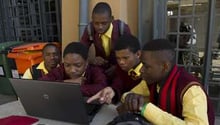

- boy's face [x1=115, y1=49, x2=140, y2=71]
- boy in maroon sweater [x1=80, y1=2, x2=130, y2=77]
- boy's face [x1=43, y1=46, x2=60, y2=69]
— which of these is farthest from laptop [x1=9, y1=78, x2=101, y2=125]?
boy's face [x1=43, y1=46, x2=60, y2=69]

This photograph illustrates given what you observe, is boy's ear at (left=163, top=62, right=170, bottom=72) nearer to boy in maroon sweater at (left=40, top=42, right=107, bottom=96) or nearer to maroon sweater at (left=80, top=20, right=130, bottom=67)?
boy in maroon sweater at (left=40, top=42, right=107, bottom=96)

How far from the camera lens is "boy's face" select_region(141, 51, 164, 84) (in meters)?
1.30

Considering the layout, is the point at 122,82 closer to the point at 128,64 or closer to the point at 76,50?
the point at 128,64

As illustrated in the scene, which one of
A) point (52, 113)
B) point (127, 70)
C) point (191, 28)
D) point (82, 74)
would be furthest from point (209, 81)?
point (52, 113)

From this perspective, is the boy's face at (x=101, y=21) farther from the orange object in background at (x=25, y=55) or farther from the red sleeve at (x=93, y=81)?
the orange object in background at (x=25, y=55)

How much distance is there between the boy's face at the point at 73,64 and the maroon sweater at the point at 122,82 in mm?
233

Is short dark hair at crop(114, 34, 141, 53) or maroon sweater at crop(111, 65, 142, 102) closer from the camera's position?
maroon sweater at crop(111, 65, 142, 102)

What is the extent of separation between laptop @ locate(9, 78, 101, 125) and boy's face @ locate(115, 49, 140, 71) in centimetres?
40

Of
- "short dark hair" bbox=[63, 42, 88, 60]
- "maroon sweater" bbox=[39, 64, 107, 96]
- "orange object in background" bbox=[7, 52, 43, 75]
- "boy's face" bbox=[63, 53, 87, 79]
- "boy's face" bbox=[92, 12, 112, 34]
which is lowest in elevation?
"orange object in background" bbox=[7, 52, 43, 75]

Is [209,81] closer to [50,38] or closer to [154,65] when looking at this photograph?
[154,65]

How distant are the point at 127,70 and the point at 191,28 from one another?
1601 mm

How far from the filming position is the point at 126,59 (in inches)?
67.2

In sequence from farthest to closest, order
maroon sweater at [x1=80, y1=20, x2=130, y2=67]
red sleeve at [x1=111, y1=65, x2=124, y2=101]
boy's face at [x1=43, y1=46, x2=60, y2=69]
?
1. boy's face at [x1=43, y1=46, x2=60, y2=69]
2. maroon sweater at [x1=80, y1=20, x2=130, y2=67]
3. red sleeve at [x1=111, y1=65, x2=124, y2=101]

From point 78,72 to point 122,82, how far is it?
0.94 ft
